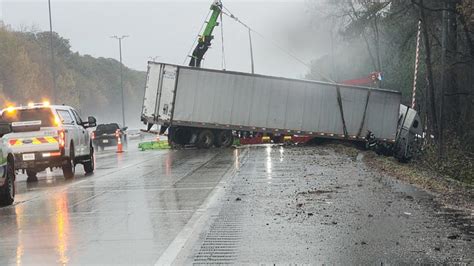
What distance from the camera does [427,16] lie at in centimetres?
3069

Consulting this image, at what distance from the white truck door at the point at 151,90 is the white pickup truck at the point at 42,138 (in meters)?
11.6

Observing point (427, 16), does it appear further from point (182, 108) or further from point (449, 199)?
point (449, 199)

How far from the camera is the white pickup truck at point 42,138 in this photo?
57.0ft

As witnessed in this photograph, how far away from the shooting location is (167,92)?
1209 inches

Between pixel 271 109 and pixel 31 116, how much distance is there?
15.8 meters

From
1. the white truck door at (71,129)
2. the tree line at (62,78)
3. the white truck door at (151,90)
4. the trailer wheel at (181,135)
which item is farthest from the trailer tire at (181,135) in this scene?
the tree line at (62,78)

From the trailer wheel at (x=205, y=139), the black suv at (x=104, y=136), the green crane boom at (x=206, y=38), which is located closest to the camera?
the trailer wheel at (x=205, y=139)

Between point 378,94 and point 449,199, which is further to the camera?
point 378,94

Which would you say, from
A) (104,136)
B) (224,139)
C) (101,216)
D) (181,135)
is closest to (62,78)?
(104,136)

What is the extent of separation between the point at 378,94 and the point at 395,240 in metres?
24.7

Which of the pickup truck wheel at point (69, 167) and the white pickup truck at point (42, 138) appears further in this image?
the pickup truck wheel at point (69, 167)

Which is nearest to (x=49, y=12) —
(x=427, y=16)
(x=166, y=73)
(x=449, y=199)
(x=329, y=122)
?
(x=166, y=73)

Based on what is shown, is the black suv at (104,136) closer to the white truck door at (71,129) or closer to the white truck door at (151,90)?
the white truck door at (151,90)

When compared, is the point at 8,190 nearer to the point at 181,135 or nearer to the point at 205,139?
the point at 205,139
